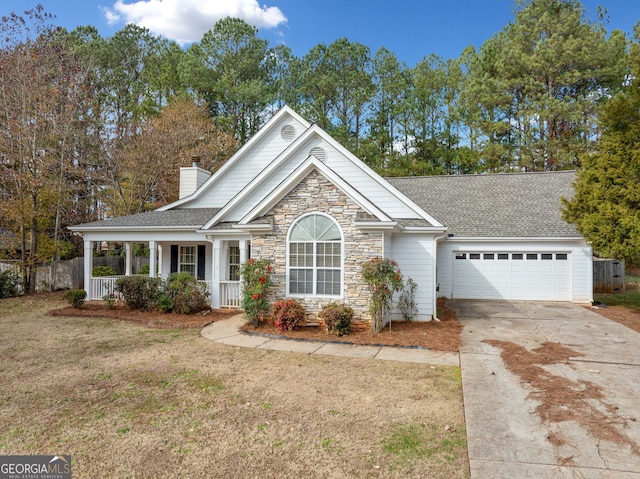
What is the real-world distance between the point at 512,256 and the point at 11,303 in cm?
1897

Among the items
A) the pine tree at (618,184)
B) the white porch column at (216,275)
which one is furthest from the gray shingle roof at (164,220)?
the pine tree at (618,184)

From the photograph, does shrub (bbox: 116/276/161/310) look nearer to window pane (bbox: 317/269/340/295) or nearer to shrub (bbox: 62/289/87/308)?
shrub (bbox: 62/289/87/308)

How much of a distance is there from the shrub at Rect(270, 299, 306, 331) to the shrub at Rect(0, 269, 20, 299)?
13.2m

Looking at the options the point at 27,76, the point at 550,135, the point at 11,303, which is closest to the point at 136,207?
the point at 27,76

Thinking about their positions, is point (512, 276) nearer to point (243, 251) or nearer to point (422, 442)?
point (243, 251)

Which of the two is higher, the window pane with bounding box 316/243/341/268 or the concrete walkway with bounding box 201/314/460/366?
the window pane with bounding box 316/243/341/268

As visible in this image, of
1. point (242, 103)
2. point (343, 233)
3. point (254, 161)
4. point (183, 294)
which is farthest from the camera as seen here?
point (242, 103)

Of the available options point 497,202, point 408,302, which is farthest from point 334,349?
point 497,202

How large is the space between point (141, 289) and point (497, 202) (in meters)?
15.0

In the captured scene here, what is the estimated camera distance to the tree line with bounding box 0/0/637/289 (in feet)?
56.9

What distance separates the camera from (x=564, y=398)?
558cm

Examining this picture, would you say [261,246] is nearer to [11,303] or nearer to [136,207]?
[11,303]

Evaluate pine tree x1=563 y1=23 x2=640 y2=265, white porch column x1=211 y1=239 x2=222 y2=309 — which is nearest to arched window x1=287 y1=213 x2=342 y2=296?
white porch column x1=211 y1=239 x2=222 y2=309

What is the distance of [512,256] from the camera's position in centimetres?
1537
